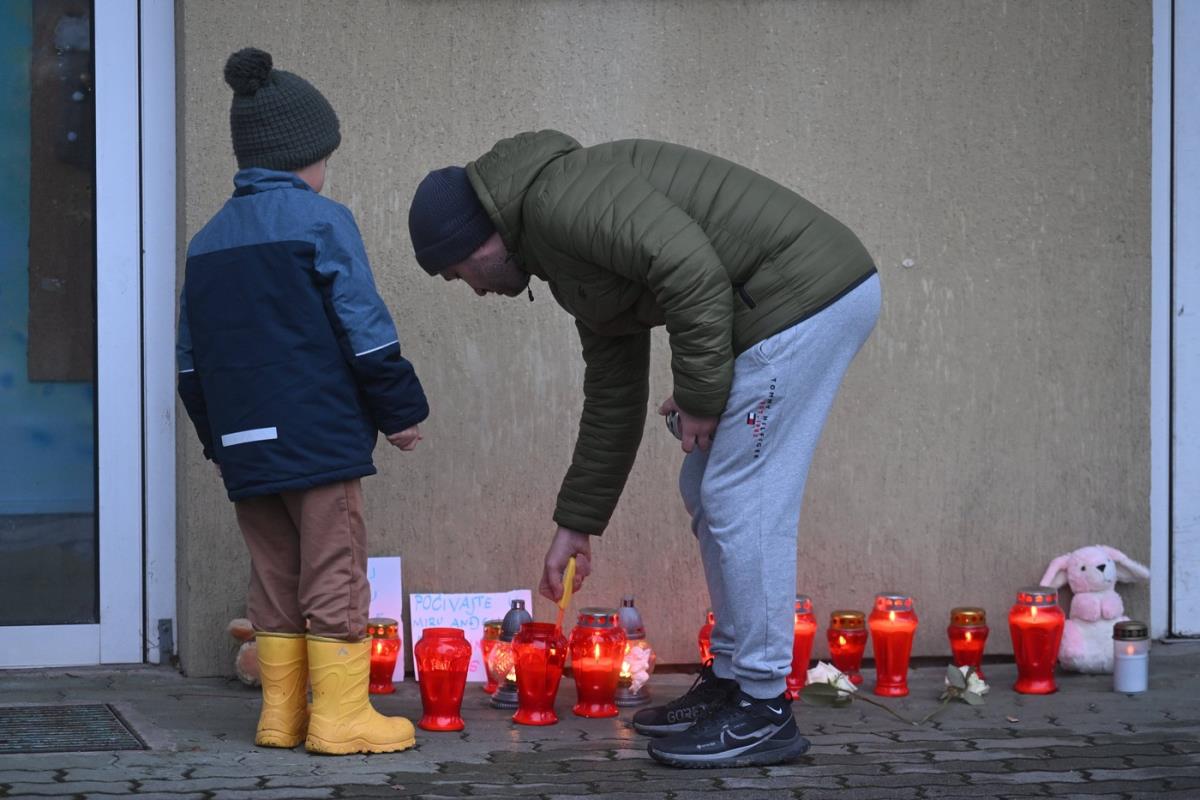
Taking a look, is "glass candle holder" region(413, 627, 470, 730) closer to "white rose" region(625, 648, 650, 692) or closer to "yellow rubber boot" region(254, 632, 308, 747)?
"yellow rubber boot" region(254, 632, 308, 747)

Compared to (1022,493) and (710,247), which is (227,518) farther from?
(1022,493)

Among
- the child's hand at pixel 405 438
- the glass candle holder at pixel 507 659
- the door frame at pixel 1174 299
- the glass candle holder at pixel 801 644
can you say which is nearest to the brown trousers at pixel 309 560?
the child's hand at pixel 405 438

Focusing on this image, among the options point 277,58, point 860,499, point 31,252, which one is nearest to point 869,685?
point 860,499

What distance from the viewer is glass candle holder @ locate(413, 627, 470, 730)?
347 cm

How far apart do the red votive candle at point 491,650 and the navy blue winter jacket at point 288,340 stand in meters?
0.79

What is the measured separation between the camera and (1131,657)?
401 centimetres

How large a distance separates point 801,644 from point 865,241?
1204 millimetres

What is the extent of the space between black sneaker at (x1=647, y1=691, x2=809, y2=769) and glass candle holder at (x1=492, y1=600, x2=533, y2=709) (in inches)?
25.1

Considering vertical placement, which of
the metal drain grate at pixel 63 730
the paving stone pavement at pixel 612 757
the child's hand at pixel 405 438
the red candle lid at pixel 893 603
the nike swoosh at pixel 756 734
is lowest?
the paving stone pavement at pixel 612 757

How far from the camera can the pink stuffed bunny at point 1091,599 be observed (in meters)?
4.25

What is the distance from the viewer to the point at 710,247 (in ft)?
9.82

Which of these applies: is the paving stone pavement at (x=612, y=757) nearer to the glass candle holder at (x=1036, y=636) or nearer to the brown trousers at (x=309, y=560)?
the glass candle holder at (x=1036, y=636)

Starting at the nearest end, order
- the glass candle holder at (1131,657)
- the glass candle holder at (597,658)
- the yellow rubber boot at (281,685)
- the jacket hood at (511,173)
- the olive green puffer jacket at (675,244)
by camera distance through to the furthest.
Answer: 1. the olive green puffer jacket at (675,244)
2. the jacket hood at (511,173)
3. the yellow rubber boot at (281,685)
4. the glass candle holder at (597,658)
5. the glass candle holder at (1131,657)

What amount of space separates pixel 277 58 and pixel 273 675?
1.73 meters
